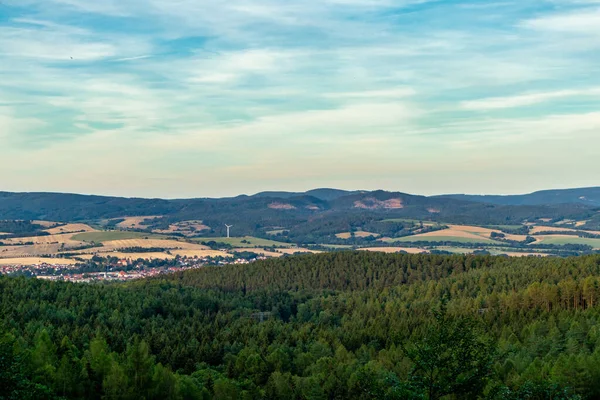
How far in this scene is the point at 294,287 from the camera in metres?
183

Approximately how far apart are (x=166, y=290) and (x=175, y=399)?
97023 millimetres

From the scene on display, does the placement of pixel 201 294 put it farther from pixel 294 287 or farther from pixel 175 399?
pixel 175 399

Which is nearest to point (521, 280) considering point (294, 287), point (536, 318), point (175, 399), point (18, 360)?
point (536, 318)

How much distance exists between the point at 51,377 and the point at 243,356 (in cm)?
3303

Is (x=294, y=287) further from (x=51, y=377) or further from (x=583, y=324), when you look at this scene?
(x=51, y=377)

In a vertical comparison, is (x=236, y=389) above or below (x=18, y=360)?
below

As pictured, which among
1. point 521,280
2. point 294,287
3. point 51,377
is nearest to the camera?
point 51,377

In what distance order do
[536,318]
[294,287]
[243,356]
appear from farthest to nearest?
1. [294,287]
2. [536,318]
3. [243,356]

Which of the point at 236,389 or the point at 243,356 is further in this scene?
the point at 243,356

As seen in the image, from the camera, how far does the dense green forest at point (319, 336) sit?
36125mm

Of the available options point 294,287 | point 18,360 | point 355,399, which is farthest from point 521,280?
point 18,360

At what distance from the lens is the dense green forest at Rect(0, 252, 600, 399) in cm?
3612

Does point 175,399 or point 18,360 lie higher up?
point 18,360

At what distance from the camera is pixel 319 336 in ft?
330
